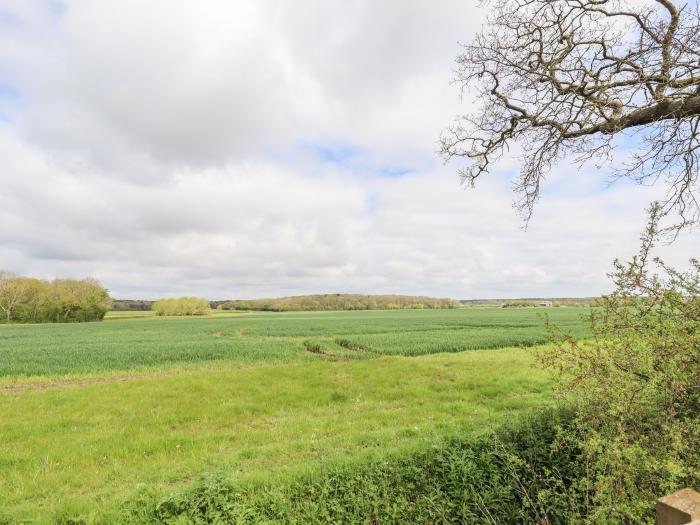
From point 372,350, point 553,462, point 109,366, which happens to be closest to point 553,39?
point 553,462

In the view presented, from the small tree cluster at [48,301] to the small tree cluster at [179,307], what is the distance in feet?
87.5

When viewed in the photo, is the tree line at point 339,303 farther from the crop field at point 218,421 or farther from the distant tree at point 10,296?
the crop field at point 218,421

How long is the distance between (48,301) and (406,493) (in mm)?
119498

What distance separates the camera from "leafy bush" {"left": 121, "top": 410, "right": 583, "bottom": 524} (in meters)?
4.49

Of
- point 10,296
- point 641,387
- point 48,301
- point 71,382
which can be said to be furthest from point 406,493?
point 10,296

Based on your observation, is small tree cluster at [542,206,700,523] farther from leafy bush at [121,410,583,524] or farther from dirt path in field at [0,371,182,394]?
dirt path in field at [0,371,182,394]

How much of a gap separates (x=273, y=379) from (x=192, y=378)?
375 cm

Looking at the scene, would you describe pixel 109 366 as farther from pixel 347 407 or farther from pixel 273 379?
pixel 347 407

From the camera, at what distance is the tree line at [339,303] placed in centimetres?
16012

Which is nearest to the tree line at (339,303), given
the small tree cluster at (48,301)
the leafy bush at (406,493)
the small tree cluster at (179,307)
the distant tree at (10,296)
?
the small tree cluster at (179,307)

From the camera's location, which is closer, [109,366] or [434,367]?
[434,367]

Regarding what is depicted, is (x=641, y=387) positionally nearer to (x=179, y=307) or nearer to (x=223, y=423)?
(x=223, y=423)

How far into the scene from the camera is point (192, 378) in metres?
15.4

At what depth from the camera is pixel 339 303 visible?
163000 mm
